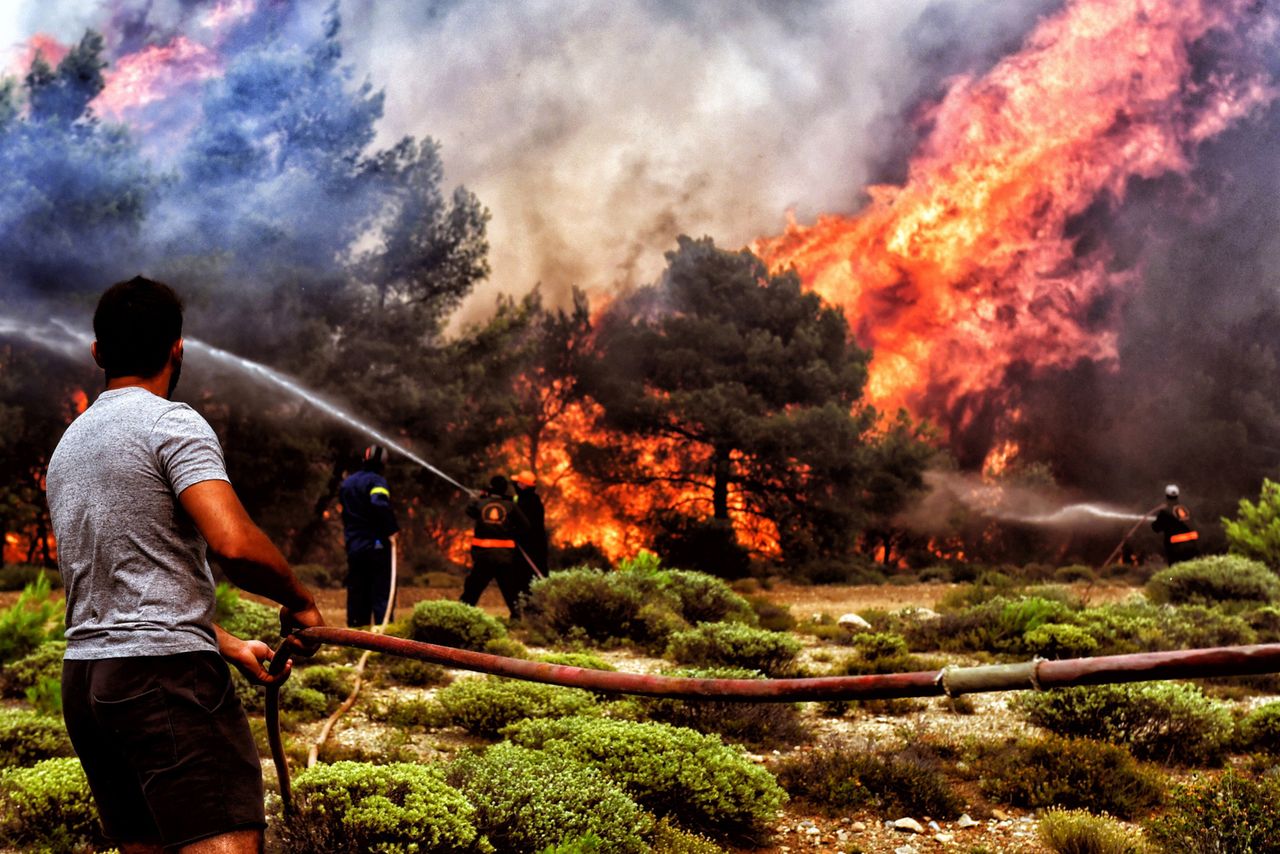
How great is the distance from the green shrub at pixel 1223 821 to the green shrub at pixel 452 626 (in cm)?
657

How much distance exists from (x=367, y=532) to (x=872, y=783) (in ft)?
24.0

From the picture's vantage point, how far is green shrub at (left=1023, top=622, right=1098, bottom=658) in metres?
9.80

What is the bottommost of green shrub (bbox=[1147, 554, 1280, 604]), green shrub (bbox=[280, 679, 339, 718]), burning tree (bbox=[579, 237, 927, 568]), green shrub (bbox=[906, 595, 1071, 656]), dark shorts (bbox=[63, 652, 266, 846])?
Answer: green shrub (bbox=[280, 679, 339, 718])

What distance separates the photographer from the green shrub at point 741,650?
30.1ft

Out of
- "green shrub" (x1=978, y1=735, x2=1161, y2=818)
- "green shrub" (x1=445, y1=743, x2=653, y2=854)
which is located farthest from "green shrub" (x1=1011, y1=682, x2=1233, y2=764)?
"green shrub" (x1=445, y1=743, x2=653, y2=854)

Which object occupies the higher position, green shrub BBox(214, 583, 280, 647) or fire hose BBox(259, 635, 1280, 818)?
fire hose BBox(259, 635, 1280, 818)

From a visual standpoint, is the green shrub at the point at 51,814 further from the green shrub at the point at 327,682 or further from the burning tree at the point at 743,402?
the burning tree at the point at 743,402

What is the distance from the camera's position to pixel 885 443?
27.8 metres

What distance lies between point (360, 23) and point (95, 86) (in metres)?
19.2

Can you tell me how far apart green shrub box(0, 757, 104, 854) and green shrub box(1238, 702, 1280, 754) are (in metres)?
7.31

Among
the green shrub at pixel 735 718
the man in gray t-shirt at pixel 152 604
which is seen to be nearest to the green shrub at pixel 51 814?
the man in gray t-shirt at pixel 152 604

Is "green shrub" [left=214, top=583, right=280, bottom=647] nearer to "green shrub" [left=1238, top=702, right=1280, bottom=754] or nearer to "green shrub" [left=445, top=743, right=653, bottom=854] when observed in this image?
"green shrub" [left=445, top=743, right=653, bottom=854]

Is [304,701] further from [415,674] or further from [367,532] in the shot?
[367,532]

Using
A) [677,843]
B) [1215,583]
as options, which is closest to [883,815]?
[677,843]
